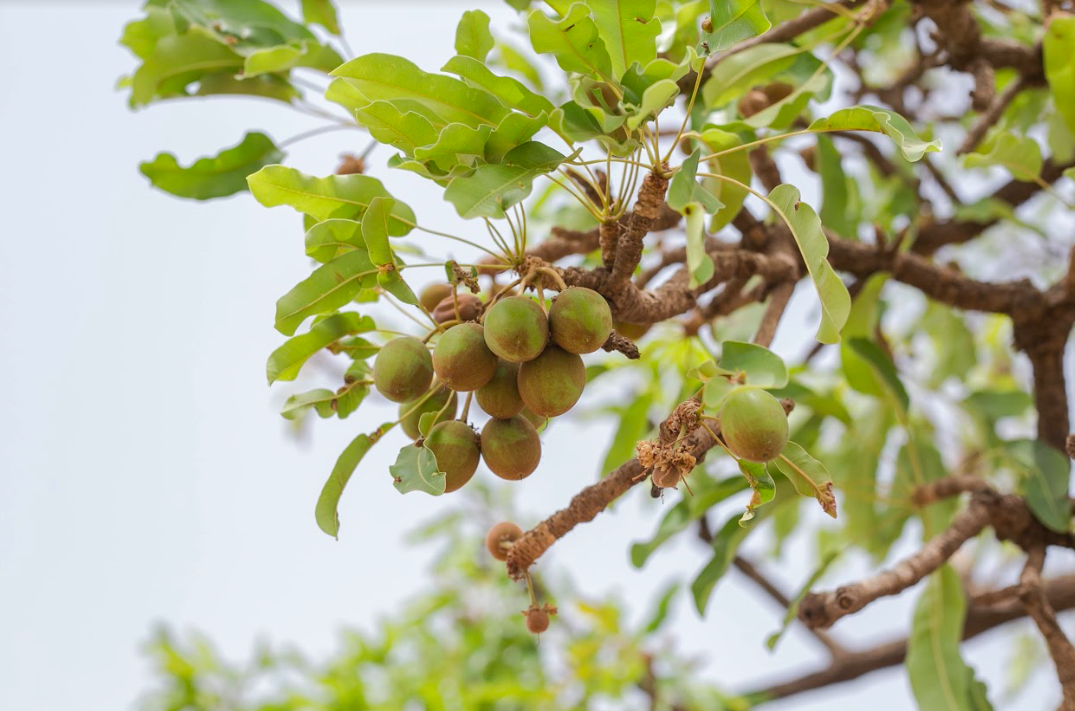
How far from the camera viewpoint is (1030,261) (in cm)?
261

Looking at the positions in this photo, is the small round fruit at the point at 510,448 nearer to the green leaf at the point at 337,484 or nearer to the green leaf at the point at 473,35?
the green leaf at the point at 337,484

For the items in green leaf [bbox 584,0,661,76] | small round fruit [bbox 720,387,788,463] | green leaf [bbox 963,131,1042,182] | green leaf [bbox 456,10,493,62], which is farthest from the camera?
green leaf [bbox 963,131,1042,182]

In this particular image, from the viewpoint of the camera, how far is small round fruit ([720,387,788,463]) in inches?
30.9

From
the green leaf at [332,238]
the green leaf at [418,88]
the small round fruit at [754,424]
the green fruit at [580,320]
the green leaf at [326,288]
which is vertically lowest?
the small round fruit at [754,424]

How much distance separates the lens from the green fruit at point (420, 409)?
1.02 meters

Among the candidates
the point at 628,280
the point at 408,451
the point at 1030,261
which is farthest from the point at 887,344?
the point at 408,451

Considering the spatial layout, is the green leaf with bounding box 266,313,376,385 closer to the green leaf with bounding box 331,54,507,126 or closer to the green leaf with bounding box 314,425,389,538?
the green leaf with bounding box 314,425,389,538

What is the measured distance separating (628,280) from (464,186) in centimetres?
24

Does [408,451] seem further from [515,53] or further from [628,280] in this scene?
[515,53]

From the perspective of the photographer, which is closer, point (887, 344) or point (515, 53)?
point (515, 53)

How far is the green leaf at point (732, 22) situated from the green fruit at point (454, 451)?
0.48 metres

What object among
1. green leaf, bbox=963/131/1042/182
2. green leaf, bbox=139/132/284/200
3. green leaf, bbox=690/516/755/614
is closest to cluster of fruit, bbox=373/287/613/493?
green leaf, bbox=690/516/755/614

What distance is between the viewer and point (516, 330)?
835 millimetres

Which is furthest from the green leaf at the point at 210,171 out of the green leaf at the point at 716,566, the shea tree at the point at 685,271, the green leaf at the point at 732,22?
the green leaf at the point at 716,566
